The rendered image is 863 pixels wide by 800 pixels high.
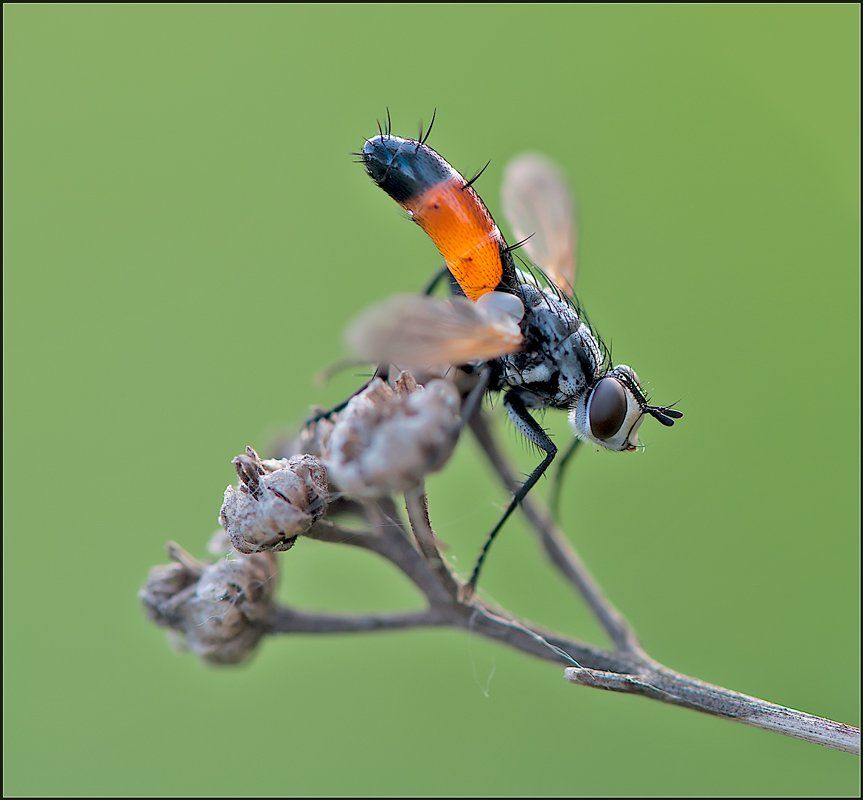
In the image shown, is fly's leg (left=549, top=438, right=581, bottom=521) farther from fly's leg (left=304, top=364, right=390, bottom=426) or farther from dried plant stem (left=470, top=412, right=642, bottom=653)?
fly's leg (left=304, top=364, right=390, bottom=426)

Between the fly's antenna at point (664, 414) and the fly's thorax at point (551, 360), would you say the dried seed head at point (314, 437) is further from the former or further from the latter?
the fly's antenna at point (664, 414)

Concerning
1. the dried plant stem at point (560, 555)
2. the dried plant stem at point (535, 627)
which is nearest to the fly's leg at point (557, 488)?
the dried plant stem at point (560, 555)

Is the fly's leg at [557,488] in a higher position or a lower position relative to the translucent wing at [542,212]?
lower

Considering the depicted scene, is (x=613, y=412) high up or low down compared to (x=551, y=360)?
down

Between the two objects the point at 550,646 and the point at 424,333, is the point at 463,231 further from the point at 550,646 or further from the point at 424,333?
the point at 550,646

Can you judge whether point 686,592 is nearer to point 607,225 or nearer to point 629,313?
point 629,313

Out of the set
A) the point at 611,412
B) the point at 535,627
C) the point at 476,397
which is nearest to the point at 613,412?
the point at 611,412
